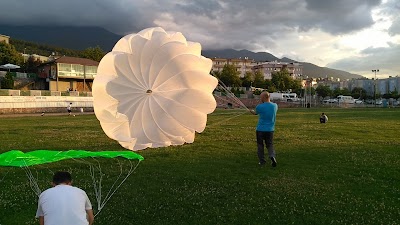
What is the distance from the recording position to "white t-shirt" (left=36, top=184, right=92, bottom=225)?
16.9 ft

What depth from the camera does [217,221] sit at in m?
7.52

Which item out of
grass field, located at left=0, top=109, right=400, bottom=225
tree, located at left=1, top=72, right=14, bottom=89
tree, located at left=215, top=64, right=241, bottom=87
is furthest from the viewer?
tree, located at left=215, top=64, right=241, bottom=87

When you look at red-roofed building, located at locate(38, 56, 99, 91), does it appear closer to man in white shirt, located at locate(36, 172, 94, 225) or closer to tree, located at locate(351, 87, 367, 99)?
man in white shirt, located at locate(36, 172, 94, 225)

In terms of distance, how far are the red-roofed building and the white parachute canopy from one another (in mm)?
76474

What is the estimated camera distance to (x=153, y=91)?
14.0 metres

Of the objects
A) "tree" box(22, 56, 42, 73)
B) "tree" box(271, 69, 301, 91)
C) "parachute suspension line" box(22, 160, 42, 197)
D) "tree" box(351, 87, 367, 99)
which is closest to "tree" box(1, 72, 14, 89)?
"tree" box(22, 56, 42, 73)

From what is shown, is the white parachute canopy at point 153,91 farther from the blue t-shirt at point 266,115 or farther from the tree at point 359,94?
the tree at point 359,94

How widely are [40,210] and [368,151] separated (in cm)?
1330

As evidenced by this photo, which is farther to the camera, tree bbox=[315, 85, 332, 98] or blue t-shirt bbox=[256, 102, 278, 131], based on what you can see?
tree bbox=[315, 85, 332, 98]

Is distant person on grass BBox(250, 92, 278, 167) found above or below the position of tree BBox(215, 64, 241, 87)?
below

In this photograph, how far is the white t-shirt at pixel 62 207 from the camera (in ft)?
16.9

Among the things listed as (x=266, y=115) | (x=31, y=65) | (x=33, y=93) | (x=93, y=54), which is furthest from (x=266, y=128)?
(x=93, y=54)

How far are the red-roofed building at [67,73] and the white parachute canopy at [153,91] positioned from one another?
251ft

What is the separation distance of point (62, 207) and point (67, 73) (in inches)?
3406
